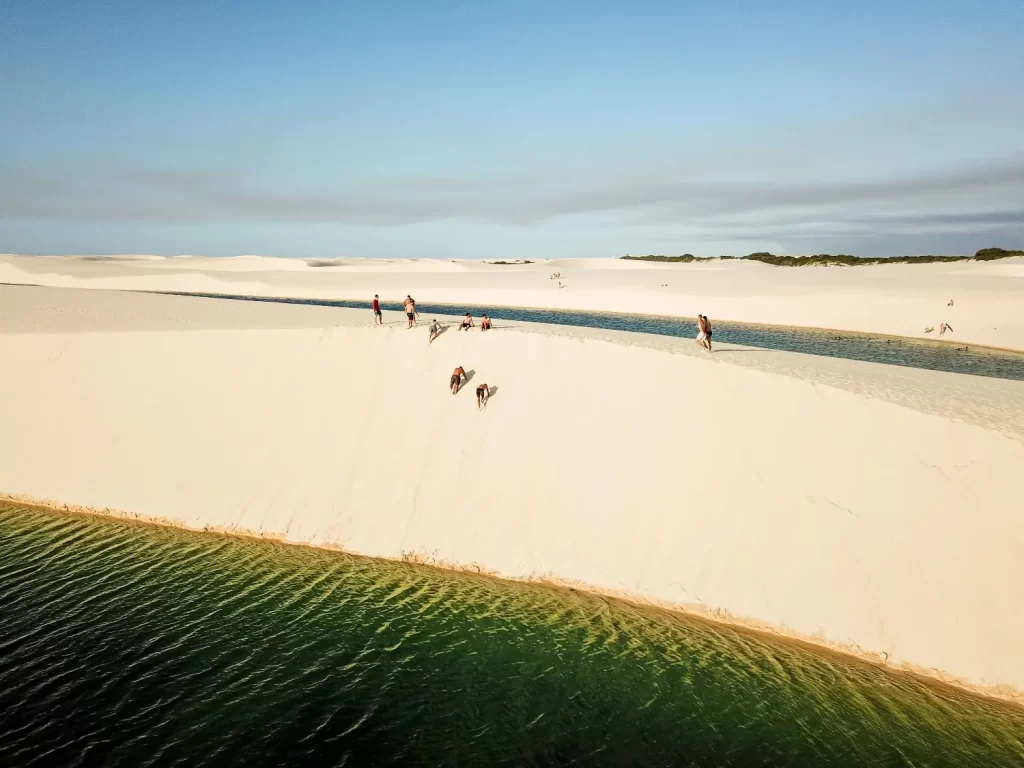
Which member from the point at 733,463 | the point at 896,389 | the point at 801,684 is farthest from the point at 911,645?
the point at 896,389

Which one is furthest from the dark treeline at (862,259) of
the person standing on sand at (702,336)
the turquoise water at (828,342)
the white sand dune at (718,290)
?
the person standing on sand at (702,336)

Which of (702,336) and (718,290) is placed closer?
(702,336)

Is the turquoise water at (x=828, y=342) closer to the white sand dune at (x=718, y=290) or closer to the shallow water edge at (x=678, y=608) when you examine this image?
the white sand dune at (x=718, y=290)

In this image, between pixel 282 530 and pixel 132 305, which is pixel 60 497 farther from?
pixel 132 305

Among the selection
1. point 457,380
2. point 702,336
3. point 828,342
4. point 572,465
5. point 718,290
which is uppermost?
point 718,290

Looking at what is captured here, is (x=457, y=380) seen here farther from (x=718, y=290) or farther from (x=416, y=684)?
(x=718, y=290)

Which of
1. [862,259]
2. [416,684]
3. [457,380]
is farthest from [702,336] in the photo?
[862,259]

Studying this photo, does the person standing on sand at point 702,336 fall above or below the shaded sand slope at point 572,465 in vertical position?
above
